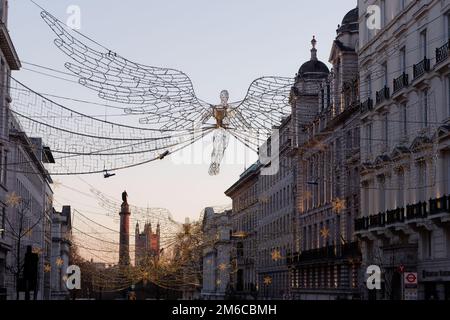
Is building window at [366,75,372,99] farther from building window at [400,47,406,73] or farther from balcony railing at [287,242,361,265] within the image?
balcony railing at [287,242,361,265]

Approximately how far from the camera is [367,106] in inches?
2400

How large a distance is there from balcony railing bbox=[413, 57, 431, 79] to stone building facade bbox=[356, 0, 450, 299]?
0.05m

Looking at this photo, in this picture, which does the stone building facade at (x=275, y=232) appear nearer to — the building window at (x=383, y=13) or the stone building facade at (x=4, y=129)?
the stone building facade at (x=4, y=129)

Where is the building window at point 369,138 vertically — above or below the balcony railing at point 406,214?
above

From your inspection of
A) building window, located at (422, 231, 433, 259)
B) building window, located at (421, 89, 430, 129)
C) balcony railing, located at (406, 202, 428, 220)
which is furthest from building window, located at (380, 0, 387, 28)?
building window, located at (422, 231, 433, 259)

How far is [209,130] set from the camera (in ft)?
65.5

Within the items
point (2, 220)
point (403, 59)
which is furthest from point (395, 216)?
point (2, 220)

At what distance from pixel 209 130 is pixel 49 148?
3334mm

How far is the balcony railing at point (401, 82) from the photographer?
5309 cm

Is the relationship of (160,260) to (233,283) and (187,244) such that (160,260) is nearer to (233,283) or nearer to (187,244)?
(187,244)

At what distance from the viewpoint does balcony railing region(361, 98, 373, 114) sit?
2368 inches

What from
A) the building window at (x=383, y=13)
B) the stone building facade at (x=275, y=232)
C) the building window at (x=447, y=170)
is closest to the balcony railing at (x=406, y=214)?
the building window at (x=447, y=170)
